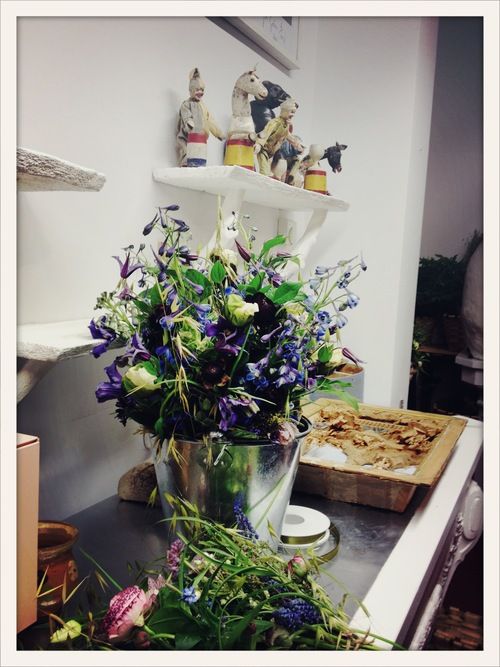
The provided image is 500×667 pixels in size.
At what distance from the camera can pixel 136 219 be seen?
0.98 metres

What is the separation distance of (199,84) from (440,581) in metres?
0.89

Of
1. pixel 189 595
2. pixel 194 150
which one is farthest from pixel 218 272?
pixel 194 150

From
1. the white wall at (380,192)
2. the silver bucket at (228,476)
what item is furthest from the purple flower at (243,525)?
the white wall at (380,192)

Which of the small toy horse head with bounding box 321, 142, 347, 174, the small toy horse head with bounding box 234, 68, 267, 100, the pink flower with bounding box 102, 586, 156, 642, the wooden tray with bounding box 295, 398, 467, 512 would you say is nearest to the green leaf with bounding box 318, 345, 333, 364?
the wooden tray with bounding box 295, 398, 467, 512

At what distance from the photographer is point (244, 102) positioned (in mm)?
1099

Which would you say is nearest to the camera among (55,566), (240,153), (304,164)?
(55,566)

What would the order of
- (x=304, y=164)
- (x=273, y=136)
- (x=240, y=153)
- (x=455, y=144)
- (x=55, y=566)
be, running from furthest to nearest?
(x=304, y=164), (x=273, y=136), (x=240, y=153), (x=455, y=144), (x=55, y=566)

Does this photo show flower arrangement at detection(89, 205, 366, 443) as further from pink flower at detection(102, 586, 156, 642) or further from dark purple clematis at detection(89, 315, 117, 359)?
pink flower at detection(102, 586, 156, 642)

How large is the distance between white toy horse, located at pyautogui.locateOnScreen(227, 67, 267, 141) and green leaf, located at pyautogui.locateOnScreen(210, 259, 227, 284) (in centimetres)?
53

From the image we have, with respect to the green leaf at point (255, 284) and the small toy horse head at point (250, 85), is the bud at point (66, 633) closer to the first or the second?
the green leaf at point (255, 284)

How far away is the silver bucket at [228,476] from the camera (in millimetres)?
637

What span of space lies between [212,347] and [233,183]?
1.66 ft

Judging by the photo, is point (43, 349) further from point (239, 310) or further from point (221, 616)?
point (221, 616)

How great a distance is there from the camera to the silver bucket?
0.64 metres
